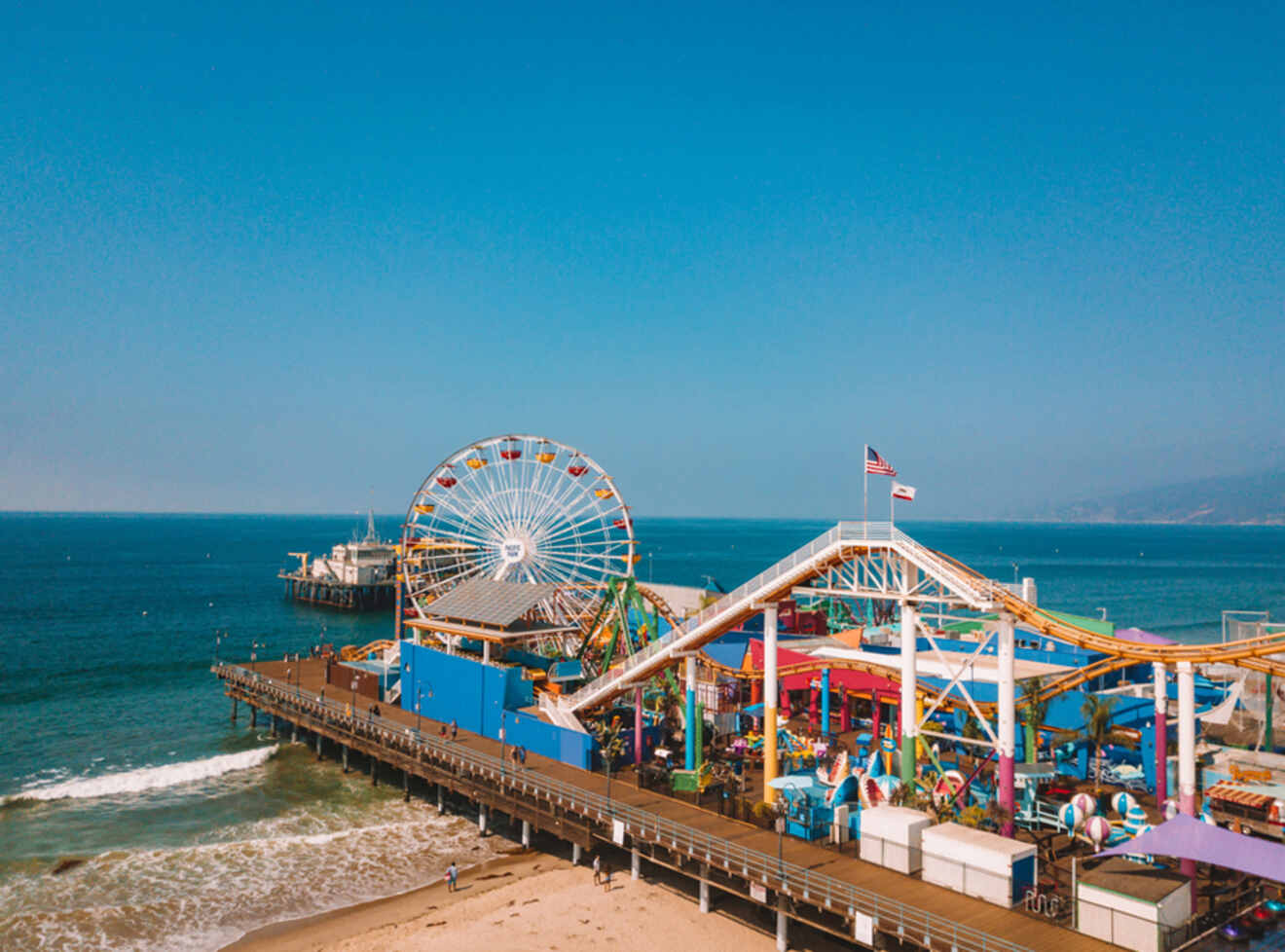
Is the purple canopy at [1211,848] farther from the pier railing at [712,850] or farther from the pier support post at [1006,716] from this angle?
the pier support post at [1006,716]

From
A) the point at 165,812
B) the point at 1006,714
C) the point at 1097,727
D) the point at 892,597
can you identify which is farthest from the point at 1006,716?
the point at 165,812

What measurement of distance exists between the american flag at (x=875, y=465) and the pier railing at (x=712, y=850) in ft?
45.4

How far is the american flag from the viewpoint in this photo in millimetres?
33369

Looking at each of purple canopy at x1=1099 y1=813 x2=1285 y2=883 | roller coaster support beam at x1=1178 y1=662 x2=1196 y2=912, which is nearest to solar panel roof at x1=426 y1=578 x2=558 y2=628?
roller coaster support beam at x1=1178 y1=662 x2=1196 y2=912

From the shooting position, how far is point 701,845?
28.7 meters

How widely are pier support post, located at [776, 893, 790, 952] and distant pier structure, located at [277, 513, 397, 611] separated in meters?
106

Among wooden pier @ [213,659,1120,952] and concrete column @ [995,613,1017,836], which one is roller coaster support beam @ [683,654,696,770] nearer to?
wooden pier @ [213,659,1120,952]

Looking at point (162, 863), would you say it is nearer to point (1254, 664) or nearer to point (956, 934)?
point (956, 934)

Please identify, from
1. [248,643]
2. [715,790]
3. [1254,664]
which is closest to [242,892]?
[715,790]

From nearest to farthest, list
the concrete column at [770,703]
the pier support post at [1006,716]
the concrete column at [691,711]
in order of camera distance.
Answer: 1. the pier support post at [1006,716]
2. the concrete column at [770,703]
3. the concrete column at [691,711]

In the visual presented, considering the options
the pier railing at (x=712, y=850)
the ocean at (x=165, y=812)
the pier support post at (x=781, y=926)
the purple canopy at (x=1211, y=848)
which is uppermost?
the purple canopy at (x=1211, y=848)

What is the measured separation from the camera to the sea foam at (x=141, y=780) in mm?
43469

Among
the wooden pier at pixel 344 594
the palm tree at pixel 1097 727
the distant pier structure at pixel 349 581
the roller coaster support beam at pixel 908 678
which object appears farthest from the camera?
the distant pier structure at pixel 349 581

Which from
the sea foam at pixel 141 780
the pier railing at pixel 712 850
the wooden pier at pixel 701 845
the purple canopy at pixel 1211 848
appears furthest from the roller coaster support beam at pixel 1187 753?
the sea foam at pixel 141 780
